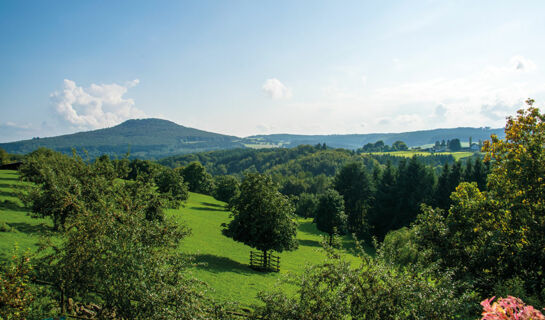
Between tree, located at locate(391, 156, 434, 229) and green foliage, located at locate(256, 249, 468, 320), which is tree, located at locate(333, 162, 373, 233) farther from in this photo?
green foliage, located at locate(256, 249, 468, 320)

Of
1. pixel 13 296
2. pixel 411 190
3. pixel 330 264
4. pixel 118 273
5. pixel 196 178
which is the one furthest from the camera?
pixel 196 178

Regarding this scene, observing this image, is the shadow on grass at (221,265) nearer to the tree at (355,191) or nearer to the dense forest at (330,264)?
the dense forest at (330,264)

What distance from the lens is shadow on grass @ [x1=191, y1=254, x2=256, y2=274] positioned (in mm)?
27903

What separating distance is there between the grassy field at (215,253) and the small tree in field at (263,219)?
2.97 meters

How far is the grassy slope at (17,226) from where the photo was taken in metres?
20.7

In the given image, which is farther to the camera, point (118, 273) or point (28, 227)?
point (28, 227)

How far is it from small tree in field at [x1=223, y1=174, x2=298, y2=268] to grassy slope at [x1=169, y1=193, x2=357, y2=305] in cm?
293

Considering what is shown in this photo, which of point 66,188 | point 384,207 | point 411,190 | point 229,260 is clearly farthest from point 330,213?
point 66,188

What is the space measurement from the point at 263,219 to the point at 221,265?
252 inches

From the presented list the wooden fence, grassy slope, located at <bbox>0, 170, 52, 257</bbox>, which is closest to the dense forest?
grassy slope, located at <bbox>0, 170, 52, 257</bbox>

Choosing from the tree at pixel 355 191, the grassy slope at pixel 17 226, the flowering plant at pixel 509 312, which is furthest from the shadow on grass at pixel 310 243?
the flowering plant at pixel 509 312

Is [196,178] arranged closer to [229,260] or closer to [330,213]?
[330,213]

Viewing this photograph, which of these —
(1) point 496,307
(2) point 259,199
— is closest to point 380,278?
(1) point 496,307

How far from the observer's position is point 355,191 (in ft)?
228
